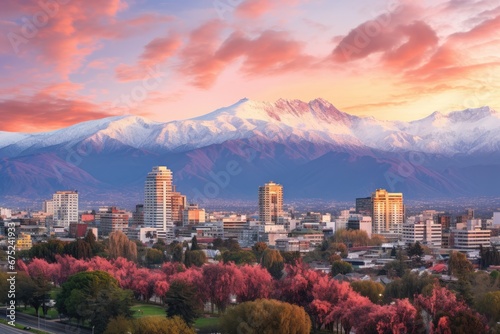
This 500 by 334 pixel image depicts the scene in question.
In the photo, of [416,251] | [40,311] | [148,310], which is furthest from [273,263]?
[40,311]

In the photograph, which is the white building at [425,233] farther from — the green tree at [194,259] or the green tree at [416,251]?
the green tree at [194,259]

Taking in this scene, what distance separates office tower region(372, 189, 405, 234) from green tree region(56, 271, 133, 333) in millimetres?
Result: 81983

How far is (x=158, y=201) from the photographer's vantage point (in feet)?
419

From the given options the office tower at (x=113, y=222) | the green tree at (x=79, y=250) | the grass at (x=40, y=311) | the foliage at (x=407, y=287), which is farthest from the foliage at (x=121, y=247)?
the office tower at (x=113, y=222)

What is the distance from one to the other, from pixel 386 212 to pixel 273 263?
214ft

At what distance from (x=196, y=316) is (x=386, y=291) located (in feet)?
39.0

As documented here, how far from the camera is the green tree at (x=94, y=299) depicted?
3781 centimetres

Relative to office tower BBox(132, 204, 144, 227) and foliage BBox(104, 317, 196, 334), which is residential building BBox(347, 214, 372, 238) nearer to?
office tower BBox(132, 204, 144, 227)

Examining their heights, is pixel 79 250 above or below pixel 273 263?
above

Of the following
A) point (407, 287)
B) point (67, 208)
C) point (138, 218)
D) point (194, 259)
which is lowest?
point (407, 287)

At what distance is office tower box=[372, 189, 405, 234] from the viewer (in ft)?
405

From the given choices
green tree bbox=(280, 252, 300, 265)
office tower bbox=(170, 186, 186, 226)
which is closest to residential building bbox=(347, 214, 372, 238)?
office tower bbox=(170, 186, 186, 226)

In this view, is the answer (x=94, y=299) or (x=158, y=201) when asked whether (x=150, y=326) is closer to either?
(x=94, y=299)

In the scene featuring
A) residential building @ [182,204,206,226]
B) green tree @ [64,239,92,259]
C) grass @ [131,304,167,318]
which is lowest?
grass @ [131,304,167,318]
